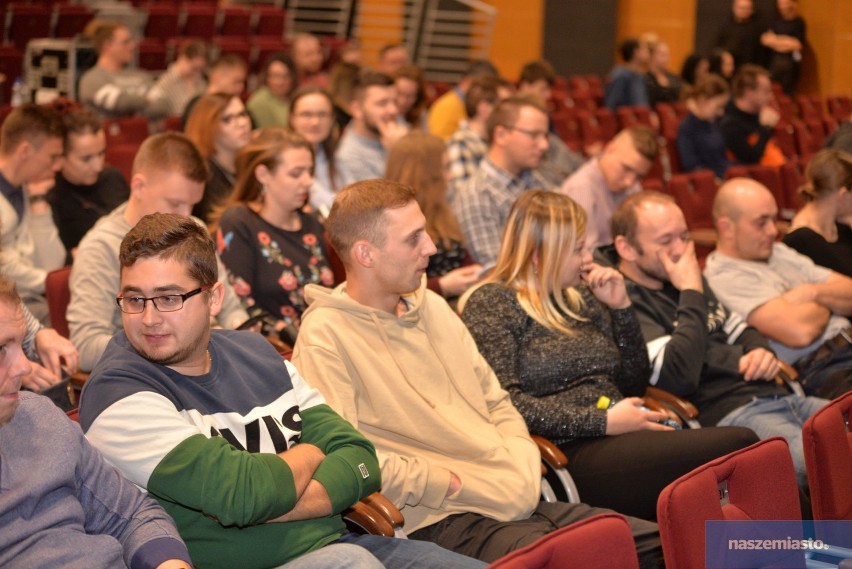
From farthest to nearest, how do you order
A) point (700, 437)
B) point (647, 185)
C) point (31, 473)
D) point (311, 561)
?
point (647, 185) < point (700, 437) < point (311, 561) < point (31, 473)

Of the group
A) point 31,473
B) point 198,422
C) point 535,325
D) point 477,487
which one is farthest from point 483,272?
point 31,473

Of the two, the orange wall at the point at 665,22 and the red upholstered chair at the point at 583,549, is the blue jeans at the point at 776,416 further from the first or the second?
the orange wall at the point at 665,22

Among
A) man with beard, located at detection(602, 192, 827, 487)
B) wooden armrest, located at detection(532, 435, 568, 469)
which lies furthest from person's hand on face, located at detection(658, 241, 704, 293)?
wooden armrest, located at detection(532, 435, 568, 469)

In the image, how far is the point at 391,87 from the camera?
5.80m

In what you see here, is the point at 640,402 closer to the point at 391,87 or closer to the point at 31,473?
the point at 31,473

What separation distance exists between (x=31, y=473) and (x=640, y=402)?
176cm

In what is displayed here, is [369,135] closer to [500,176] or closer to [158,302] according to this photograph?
[500,176]

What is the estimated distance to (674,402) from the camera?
3246mm

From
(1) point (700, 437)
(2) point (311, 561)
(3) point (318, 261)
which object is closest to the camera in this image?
(2) point (311, 561)

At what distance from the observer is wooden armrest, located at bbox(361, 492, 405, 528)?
2273mm

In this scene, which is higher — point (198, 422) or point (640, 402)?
point (198, 422)

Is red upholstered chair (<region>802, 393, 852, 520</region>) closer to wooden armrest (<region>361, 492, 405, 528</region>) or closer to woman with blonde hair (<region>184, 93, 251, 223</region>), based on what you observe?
wooden armrest (<region>361, 492, 405, 528</region>)

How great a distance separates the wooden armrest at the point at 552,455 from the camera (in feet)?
9.06

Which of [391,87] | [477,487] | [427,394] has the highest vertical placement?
[391,87]
